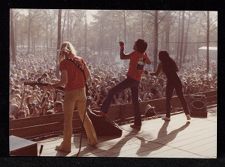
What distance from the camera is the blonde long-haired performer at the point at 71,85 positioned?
671 cm

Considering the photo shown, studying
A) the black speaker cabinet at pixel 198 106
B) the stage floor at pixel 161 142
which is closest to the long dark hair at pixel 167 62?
the black speaker cabinet at pixel 198 106

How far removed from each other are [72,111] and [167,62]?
1.55 meters

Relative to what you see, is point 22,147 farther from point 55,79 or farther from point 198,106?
point 198,106

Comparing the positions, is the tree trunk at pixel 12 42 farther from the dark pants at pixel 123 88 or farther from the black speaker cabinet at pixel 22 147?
the dark pants at pixel 123 88

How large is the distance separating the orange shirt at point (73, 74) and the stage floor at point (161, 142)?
2.73ft

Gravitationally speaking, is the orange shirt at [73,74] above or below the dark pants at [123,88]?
above

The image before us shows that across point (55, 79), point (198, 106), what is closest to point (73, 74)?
point (55, 79)

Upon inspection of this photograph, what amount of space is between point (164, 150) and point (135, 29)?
5.82 feet

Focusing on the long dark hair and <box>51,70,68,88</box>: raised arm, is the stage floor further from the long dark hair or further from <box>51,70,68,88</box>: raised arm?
<box>51,70,68,88</box>: raised arm

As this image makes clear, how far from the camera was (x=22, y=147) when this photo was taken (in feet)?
21.9

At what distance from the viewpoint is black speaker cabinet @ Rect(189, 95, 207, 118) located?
742 cm

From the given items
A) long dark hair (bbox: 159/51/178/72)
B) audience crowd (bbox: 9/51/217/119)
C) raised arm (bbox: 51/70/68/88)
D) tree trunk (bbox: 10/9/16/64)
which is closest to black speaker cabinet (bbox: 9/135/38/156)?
audience crowd (bbox: 9/51/217/119)
